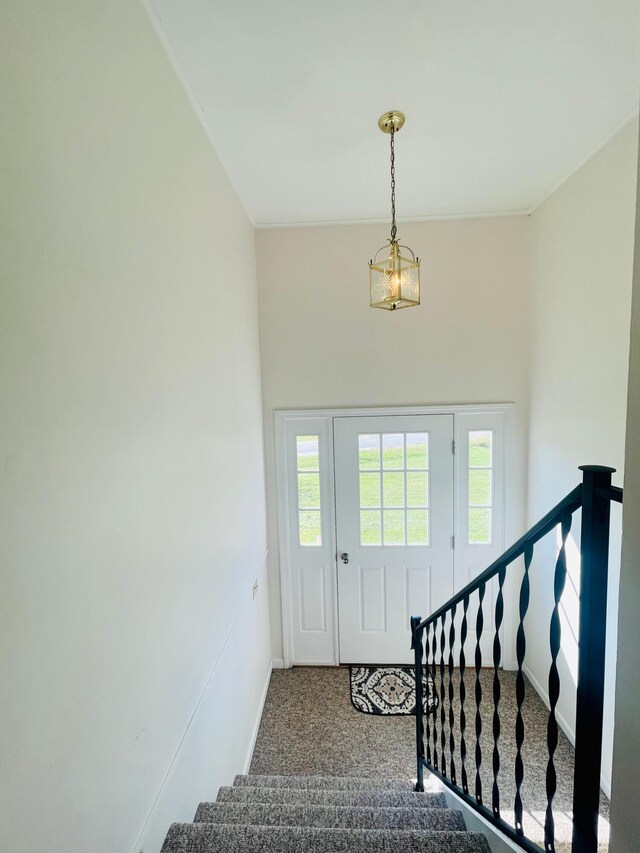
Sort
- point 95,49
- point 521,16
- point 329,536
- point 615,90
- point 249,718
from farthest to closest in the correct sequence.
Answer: point 329,536 < point 249,718 < point 615,90 < point 521,16 < point 95,49

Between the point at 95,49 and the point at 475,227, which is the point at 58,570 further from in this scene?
the point at 475,227

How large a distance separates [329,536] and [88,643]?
2547 millimetres

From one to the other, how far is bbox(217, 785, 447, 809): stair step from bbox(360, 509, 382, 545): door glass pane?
166cm

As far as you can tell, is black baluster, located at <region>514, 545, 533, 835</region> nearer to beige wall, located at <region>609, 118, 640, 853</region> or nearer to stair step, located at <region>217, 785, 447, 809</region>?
beige wall, located at <region>609, 118, 640, 853</region>

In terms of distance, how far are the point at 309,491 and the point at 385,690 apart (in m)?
1.67

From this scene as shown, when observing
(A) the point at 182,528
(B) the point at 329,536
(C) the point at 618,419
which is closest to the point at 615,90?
(C) the point at 618,419

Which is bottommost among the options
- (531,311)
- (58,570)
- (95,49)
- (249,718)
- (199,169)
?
(249,718)

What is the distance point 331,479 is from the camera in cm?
337

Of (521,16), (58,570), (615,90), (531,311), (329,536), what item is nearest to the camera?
(58,570)

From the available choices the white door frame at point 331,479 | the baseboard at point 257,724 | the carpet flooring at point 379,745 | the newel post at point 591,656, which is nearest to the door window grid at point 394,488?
the white door frame at point 331,479

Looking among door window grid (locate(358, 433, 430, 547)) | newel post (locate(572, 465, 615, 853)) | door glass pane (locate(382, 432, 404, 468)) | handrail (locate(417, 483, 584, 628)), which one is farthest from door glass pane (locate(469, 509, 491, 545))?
newel post (locate(572, 465, 615, 853))

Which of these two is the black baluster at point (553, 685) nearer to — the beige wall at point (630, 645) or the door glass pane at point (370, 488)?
the beige wall at point (630, 645)

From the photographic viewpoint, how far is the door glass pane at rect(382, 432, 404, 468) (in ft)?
Answer: 10.8

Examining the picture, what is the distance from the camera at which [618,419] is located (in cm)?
214
